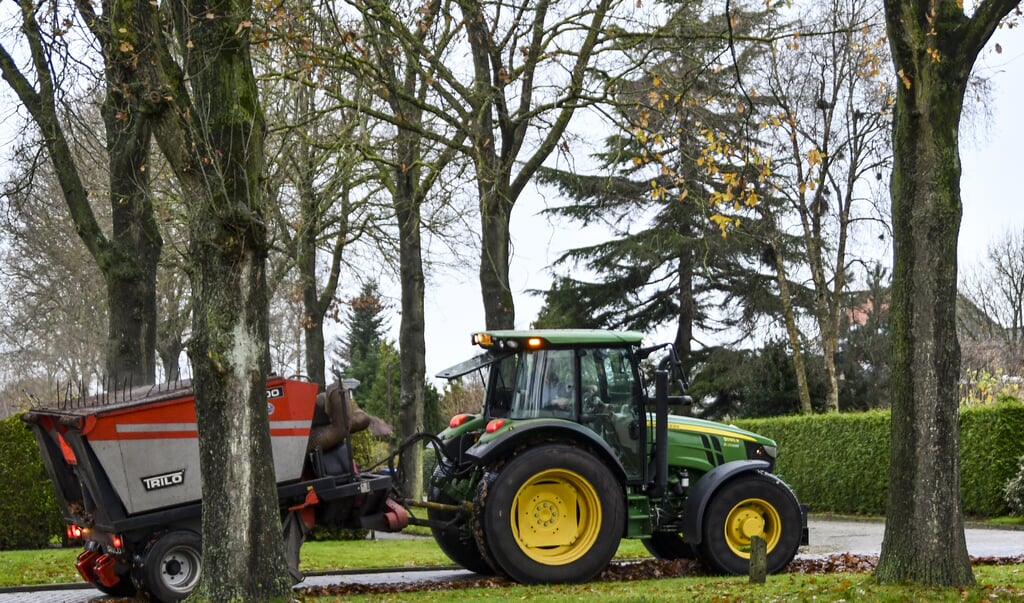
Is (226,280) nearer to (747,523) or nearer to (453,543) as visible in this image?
(453,543)

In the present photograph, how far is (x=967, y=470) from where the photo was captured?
24656mm

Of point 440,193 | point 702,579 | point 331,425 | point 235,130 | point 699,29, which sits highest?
point 699,29

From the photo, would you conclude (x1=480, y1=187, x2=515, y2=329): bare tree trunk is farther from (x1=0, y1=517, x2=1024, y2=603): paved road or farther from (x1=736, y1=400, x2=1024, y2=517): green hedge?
(x1=736, y1=400, x2=1024, y2=517): green hedge

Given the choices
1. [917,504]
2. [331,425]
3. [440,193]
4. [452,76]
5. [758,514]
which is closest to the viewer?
[917,504]

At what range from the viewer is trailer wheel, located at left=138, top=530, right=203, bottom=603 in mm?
11312

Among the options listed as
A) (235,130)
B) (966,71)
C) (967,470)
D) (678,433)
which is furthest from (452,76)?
(967,470)

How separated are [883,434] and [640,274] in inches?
564

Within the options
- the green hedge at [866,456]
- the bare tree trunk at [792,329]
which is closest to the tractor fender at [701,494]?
the green hedge at [866,456]

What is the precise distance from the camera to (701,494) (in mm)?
13273

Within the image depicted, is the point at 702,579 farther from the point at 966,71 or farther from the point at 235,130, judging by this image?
the point at 235,130

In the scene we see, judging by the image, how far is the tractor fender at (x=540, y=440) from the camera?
1280cm

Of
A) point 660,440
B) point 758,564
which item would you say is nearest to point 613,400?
point 660,440

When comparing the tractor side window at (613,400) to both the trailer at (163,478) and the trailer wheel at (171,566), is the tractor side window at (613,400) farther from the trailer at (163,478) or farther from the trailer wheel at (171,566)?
the trailer wheel at (171,566)

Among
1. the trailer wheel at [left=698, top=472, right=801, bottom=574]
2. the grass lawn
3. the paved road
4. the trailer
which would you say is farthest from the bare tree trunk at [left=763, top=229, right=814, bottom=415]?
the trailer
